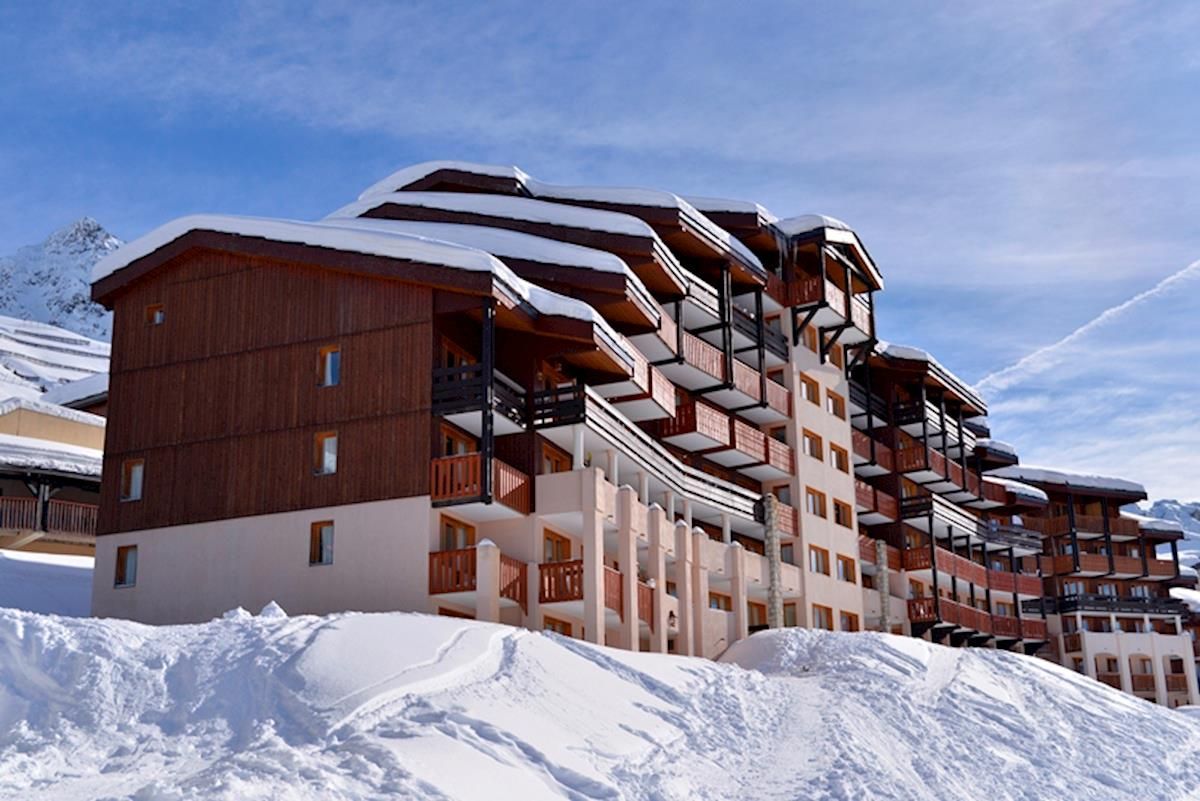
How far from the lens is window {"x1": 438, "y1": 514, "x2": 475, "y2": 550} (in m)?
32.4

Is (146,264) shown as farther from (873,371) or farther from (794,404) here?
(873,371)

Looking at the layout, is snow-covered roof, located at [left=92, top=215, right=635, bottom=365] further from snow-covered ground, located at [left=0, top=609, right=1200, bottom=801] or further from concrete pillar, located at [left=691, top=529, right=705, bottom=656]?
snow-covered ground, located at [left=0, top=609, right=1200, bottom=801]

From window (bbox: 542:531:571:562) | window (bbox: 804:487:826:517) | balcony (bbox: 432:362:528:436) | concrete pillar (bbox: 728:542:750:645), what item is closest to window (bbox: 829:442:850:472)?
window (bbox: 804:487:826:517)

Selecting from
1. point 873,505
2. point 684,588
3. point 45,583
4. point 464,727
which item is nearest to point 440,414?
point 684,588

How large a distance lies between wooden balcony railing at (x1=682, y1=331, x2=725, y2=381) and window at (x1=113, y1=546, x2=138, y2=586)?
16.5m

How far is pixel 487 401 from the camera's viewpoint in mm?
31062

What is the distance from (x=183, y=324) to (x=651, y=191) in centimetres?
1465

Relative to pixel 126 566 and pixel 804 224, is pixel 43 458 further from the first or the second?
pixel 804 224

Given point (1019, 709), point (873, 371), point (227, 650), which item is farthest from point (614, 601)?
point (873, 371)

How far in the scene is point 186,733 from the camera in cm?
1708

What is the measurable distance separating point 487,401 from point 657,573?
8.22 metres

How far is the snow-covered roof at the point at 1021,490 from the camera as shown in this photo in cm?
7106

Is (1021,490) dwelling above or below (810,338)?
below

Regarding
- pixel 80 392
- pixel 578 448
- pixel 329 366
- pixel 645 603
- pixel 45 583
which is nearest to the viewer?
pixel 329 366
